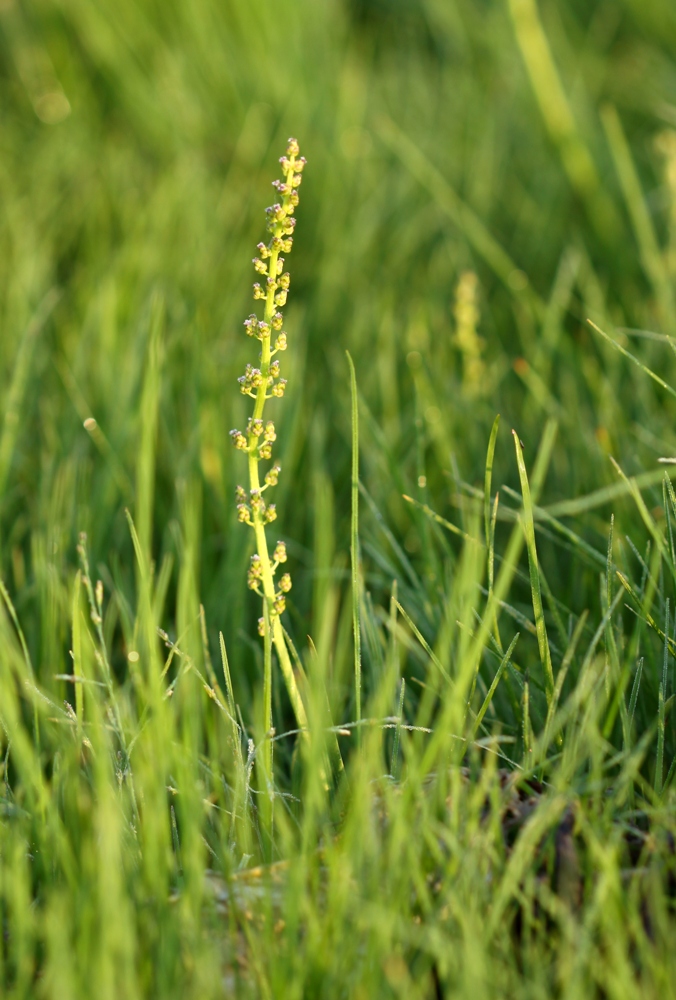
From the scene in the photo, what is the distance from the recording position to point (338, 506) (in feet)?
4.88

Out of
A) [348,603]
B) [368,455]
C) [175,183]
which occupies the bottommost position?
[348,603]

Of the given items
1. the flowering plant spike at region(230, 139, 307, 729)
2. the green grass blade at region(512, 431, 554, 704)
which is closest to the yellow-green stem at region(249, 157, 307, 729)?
the flowering plant spike at region(230, 139, 307, 729)

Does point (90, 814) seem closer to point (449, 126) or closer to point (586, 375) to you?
point (586, 375)

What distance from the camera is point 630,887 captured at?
0.76 m

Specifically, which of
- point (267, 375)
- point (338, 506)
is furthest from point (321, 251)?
point (267, 375)

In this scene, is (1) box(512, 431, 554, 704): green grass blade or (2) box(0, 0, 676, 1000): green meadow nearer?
(2) box(0, 0, 676, 1000): green meadow

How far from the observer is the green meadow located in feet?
2.42

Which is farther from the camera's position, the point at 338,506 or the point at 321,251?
the point at 321,251

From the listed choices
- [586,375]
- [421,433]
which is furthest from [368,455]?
[586,375]

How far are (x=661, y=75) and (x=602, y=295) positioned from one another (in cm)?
102

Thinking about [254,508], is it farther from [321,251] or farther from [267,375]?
[321,251]

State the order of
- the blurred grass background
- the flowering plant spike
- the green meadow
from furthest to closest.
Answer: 1. the blurred grass background
2. the flowering plant spike
3. the green meadow

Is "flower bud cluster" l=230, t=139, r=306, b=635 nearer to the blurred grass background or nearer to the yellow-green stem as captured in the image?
the yellow-green stem

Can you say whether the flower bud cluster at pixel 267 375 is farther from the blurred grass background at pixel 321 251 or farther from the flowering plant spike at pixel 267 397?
the blurred grass background at pixel 321 251
